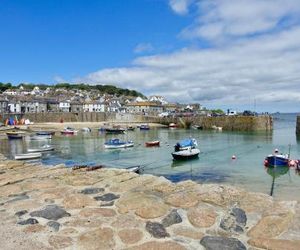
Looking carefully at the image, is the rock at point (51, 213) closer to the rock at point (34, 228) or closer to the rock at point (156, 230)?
the rock at point (34, 228)

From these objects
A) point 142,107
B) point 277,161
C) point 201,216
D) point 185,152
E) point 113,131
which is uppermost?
point 142,107

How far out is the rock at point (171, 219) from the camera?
6.80 m

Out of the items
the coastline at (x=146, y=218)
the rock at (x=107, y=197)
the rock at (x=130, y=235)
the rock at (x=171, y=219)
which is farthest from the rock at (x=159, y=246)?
the rock at (x=107, y=197)

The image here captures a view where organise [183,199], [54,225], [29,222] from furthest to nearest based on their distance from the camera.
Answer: [183,199], [29,222], [54,225]

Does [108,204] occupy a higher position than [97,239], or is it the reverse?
[108,204]

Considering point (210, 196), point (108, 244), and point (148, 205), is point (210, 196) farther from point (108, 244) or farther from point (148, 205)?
point (108, 244)

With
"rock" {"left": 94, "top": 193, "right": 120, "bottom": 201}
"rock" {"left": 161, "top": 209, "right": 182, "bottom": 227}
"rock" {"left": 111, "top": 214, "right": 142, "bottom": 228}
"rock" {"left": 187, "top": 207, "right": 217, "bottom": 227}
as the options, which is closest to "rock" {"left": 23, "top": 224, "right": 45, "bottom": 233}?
"rock" {"left": 111, "top": 214, "right": 142, "bottom": 228}

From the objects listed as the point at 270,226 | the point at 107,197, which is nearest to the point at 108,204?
the point at 107,197

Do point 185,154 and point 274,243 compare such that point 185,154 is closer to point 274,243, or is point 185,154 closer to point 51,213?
point 51,213

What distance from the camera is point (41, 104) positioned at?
14275 cm

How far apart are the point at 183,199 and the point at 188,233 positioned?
1354 millimetres

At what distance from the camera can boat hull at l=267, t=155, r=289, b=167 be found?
34.0 meters

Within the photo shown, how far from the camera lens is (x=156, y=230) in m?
6.54

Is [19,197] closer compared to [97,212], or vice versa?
[97,212]
